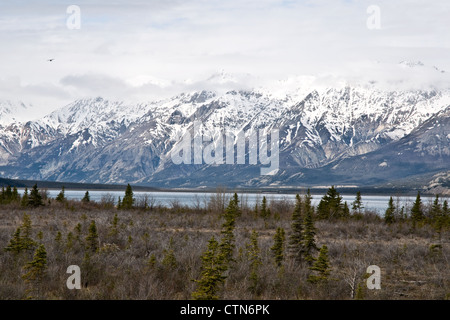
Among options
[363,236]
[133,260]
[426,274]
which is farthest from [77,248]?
[363,236]

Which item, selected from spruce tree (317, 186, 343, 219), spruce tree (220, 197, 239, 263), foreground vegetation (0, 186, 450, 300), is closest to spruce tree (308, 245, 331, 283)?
foreground vegetation (0, 186, 450, 300)

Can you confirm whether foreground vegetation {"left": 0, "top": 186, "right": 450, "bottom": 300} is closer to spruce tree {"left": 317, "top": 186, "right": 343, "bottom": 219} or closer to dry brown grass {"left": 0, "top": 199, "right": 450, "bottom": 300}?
dry brown grass {"left": 0, "top": 199, "right": 450, "bottom": 300}

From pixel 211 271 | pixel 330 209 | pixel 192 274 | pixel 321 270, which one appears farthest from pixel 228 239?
pixel 330 209

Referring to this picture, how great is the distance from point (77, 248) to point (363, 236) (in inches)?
698

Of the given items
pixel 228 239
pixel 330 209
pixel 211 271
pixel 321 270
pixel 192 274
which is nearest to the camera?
pixel 211 271

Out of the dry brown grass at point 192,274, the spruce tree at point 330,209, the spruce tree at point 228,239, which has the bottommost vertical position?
the spruce tree at point 330,209

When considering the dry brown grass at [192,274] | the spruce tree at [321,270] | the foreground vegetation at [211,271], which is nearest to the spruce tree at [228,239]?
the foreground vegetation at [211,271]

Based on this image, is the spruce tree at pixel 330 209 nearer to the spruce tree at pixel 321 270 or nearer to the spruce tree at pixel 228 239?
the spruce tree at pixel 228 239

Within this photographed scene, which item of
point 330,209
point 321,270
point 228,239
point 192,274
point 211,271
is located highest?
point 211,271

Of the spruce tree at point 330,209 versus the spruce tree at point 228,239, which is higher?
the spruce tree at point 228,239

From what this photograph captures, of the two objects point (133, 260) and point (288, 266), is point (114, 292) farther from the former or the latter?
point (288, 266)

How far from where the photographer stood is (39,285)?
12.5 meters

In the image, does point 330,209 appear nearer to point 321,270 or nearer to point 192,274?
point 321,270

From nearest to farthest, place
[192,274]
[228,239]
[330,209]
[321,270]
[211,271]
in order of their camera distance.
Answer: [211,271] < [321,270] < [192,274] < [228,239] < [330,209]
